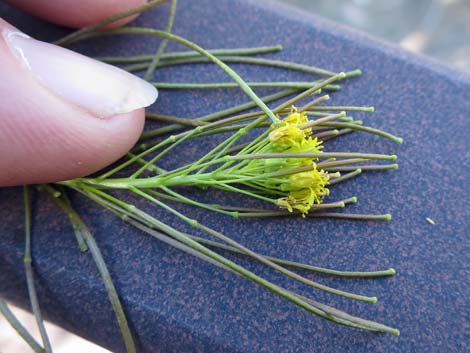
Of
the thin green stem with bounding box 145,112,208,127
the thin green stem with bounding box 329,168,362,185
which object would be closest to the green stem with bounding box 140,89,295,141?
the thin green stem with bounding box 145,112,208,127

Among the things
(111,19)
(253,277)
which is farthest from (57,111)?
(253,277)

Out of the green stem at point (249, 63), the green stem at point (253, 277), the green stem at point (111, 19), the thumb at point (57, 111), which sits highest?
the green stem at point (249, 63)

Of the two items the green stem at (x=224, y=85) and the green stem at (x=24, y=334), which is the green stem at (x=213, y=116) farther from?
the green stem at (x=24, y=334)

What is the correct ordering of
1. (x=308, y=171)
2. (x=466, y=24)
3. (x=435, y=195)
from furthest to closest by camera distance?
(x=466, y=24), (x=435, y=195), (x=308, y=171)

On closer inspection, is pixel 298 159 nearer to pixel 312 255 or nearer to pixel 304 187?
pixel 304 187

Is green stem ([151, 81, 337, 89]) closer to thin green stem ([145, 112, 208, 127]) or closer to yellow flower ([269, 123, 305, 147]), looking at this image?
thin green stem ([145, 112, 208, 127])

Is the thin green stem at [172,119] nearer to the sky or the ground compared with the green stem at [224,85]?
nearer to the ground

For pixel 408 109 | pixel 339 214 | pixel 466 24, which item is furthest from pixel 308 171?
pixel 466 24

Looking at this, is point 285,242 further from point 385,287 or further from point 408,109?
point 408,109

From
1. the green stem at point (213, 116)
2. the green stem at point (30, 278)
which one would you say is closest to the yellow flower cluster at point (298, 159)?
the green stem at point (213, 116)
